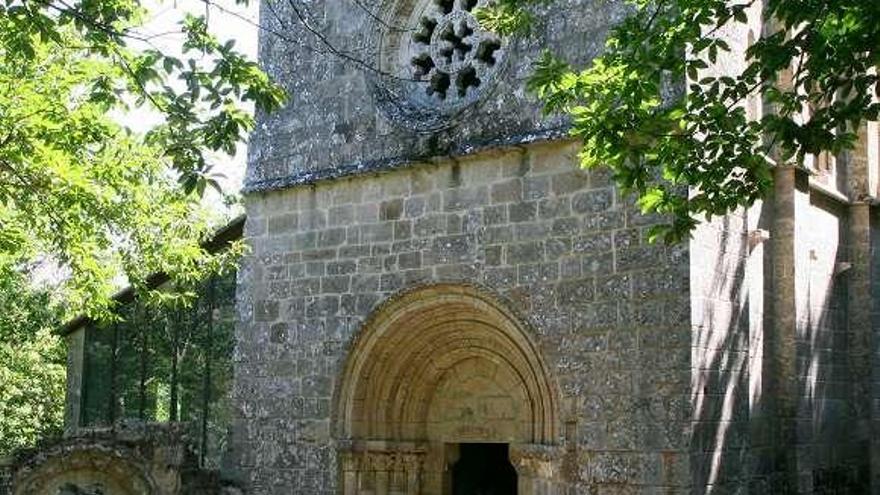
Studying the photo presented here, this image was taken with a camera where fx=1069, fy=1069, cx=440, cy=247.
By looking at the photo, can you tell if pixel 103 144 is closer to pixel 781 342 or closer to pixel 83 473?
pixel 83 473

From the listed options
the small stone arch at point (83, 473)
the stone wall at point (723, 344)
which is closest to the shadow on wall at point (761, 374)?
the stone wall at point (723, 344)

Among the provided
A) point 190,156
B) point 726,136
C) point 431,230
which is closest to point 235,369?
point 431,230

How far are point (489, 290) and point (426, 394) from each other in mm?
1583

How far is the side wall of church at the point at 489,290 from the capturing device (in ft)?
26.1

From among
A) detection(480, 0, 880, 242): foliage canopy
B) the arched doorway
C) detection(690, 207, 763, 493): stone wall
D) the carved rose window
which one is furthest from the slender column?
detection(480, 0, 880, 242): foliage canopy

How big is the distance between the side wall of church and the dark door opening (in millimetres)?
1267

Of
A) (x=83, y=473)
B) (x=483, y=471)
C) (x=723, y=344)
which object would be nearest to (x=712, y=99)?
(x=723, y=344)

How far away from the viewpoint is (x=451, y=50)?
9852 mm

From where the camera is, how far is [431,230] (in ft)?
31.0

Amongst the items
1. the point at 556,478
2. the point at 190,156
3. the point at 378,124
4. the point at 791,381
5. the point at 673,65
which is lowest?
the point at 556,478

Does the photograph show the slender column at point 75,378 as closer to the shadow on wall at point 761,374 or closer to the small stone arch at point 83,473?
the small stone arch at point 83,473

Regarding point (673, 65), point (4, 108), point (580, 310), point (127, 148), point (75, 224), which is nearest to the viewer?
point (673, 65)

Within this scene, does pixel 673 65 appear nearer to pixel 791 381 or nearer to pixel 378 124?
pixel 791 381

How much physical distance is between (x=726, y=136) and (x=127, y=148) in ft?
20.9
